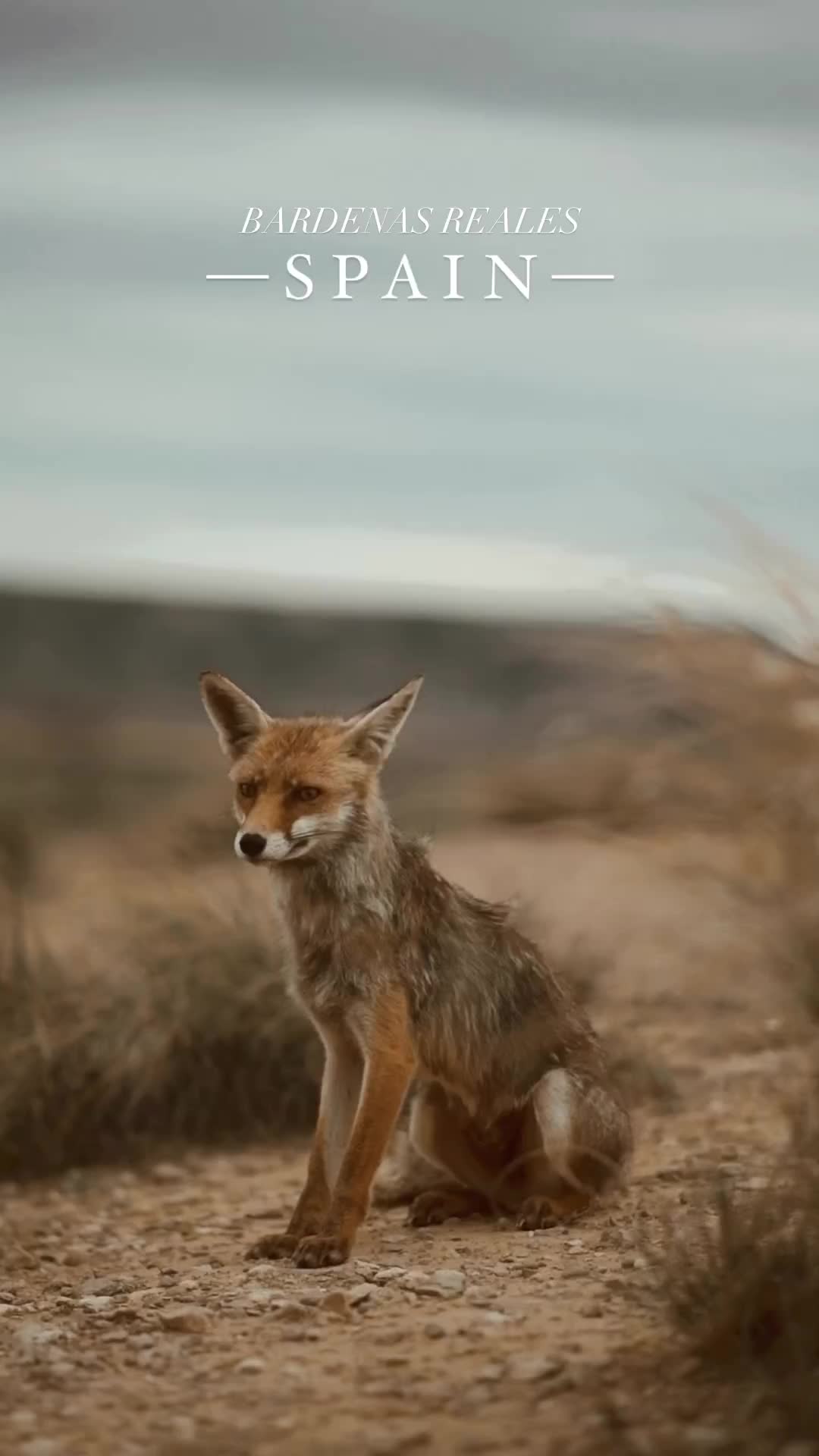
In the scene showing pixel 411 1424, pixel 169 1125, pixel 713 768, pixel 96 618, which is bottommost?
pixel 411 1424

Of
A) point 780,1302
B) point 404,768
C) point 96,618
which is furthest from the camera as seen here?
point 96,618

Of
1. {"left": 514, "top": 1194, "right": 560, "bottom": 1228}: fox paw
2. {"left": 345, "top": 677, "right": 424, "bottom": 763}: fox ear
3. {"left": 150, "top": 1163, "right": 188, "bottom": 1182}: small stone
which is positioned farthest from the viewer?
{"left": 150, "top": 1163, "right": 188, "bottom": 1182}: small stone

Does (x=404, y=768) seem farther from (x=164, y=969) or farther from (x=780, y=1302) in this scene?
(x=780, y=1302)

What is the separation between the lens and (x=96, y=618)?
29.6 meters

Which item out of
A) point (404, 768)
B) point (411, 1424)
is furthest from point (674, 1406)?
point (404, 768)

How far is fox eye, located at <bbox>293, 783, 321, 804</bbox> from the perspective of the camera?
577 centimetres

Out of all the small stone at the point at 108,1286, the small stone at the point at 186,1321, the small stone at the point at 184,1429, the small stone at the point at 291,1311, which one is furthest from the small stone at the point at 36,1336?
the small stone at the point at 184,1429

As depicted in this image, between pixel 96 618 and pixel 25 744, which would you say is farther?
pixel 96 618

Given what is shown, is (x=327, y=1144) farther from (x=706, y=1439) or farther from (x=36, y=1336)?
(x=706, y=1439)

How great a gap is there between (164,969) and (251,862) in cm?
280

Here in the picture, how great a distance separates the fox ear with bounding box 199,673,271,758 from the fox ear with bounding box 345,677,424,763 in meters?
0.29

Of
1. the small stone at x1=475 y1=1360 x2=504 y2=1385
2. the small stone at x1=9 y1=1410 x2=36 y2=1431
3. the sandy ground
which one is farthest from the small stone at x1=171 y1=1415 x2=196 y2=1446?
the small stone at x1=475 y1=1360 x2=504 y2=1385

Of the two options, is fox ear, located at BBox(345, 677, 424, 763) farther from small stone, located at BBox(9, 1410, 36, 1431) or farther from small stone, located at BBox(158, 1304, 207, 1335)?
small stone, located at BBox(9, 1410, 36, 1431)

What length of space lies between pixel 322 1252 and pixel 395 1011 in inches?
28.6
